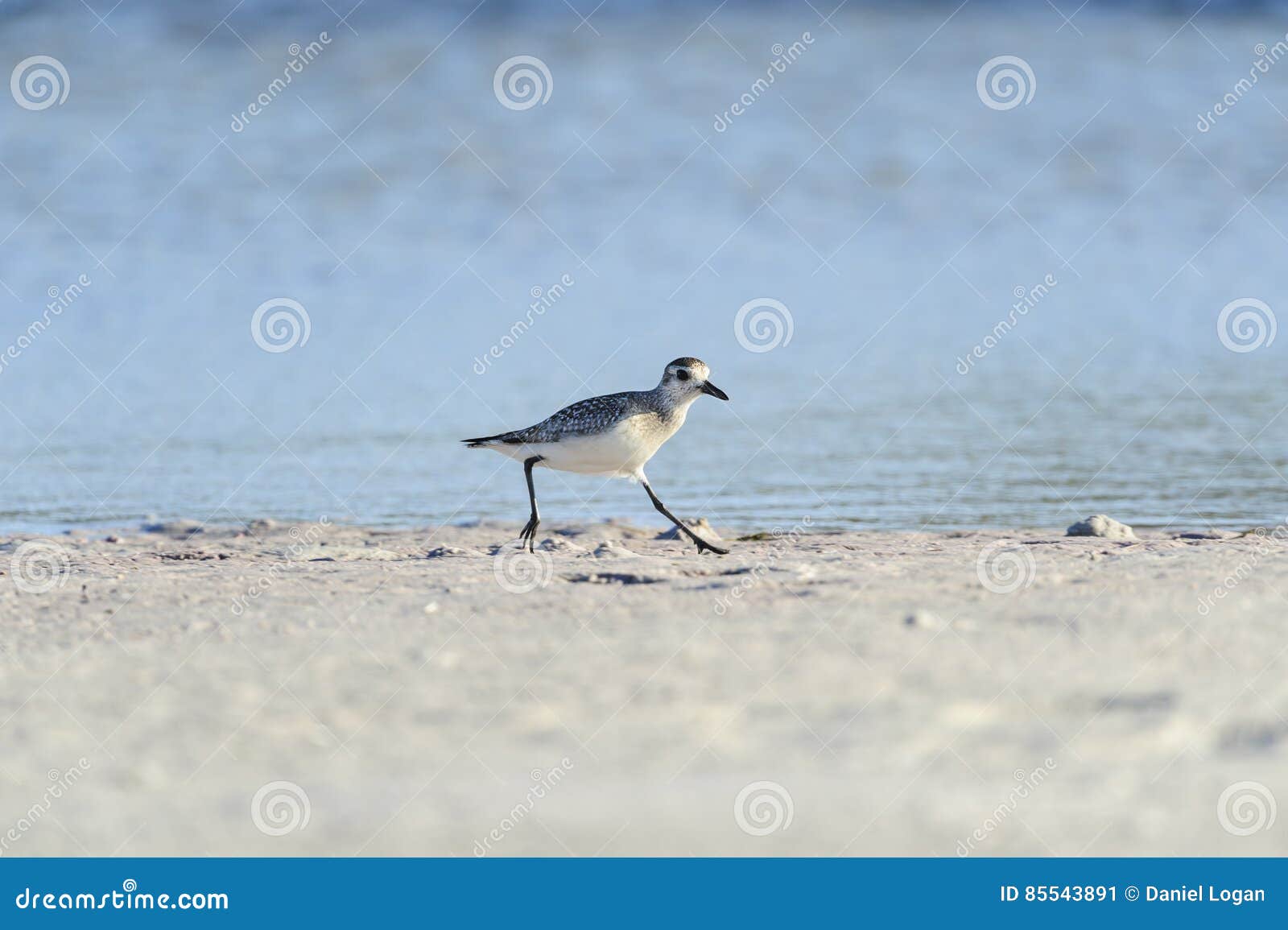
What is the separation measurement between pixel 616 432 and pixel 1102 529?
2.69 metres

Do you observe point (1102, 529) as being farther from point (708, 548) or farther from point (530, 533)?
point (530, 533)

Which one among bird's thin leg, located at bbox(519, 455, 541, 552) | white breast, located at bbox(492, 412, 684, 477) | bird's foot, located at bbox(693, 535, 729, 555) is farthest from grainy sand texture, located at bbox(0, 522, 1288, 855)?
white breast, located at bbox(492, 412, 684, 477)

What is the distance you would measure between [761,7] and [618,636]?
112 ft

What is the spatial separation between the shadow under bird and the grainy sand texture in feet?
5.01

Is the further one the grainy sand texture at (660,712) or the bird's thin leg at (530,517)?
the bird's thin leg at (530,517)

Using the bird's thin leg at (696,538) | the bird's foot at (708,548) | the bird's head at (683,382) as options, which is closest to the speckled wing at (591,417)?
the bird's head at (683,382)

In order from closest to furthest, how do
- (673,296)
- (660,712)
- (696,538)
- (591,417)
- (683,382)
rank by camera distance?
1. (660,712)
2. (696,538)
3. (591,417)
4. (683,382)
5. (673,296)

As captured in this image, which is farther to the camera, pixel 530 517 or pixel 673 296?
pixel 673 296

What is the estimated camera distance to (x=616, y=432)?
26.7 ft

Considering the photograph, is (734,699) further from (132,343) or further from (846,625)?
(132,343)

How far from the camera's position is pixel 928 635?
5.16 meters

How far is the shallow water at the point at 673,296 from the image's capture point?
10.8m

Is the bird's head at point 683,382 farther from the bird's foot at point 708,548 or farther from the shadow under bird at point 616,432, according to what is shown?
the bird's foot at point 708,548

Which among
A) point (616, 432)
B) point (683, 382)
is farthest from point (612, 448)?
point (683, 382)
